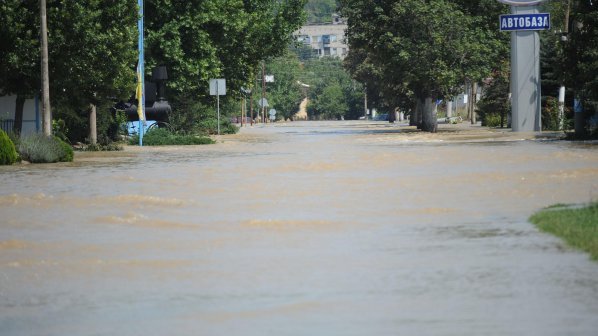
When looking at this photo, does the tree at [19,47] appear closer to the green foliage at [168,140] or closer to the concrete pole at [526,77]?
the green foliage at [168,140]

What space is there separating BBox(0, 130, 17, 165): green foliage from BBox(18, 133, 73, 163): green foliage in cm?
94

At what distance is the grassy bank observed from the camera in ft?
44.2

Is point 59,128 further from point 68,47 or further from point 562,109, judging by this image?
point 562,109

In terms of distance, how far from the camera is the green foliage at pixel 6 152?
34375 millimetres

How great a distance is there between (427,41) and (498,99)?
1498 centimetres

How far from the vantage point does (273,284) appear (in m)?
11.6

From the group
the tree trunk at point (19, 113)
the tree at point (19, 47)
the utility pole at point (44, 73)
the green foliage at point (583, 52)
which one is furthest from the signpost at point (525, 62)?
the utility pole at point (44, 73)

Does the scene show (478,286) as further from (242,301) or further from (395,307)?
(242,301)

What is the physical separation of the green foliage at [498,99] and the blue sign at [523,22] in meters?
19.4

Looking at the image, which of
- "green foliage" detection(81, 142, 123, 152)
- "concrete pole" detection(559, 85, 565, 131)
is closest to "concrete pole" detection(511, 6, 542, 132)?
"concrete pole" detection(559, 85, 565, 131)

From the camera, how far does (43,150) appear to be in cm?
3591

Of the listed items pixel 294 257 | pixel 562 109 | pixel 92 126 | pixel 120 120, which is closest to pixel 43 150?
pixel 92 126

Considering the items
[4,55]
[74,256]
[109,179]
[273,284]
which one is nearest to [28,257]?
[74,256]

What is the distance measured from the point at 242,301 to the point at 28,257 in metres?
4.20
